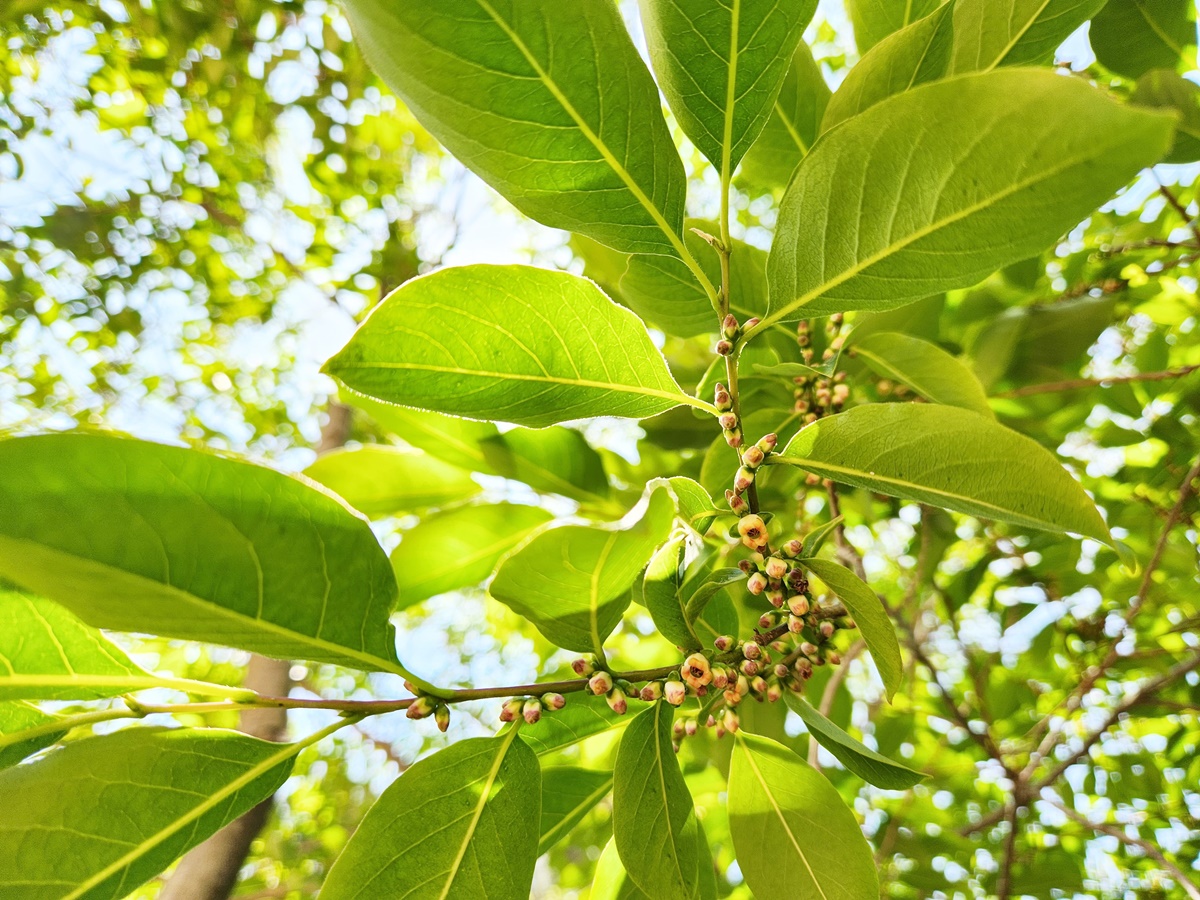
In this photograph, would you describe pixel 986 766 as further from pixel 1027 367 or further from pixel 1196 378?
pixel 1027 367

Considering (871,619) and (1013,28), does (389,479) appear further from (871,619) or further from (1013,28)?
(1013,28)

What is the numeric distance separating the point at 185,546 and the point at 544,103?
1.75 feet

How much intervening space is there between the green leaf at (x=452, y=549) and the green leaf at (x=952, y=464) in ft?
2.45

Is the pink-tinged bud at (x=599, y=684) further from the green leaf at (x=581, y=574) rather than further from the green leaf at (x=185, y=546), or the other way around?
the green leaf at (x=185, y=546)

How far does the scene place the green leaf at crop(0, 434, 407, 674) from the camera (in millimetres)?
583

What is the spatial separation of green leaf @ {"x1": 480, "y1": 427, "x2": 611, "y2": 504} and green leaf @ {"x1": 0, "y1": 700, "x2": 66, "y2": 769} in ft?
2.51

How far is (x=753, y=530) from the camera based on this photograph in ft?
2.58

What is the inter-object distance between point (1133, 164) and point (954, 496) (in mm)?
337

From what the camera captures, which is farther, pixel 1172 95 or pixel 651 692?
pixel 1172 95

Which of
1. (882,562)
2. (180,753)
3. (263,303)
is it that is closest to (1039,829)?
(882,562)

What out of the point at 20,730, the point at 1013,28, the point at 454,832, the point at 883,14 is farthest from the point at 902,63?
the point at 20,730

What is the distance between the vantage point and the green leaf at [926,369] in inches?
40.8

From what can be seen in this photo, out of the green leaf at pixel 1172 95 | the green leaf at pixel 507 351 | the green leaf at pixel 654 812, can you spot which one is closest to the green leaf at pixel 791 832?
the green leaf at pixel 654 812

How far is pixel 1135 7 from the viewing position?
3.92ft
